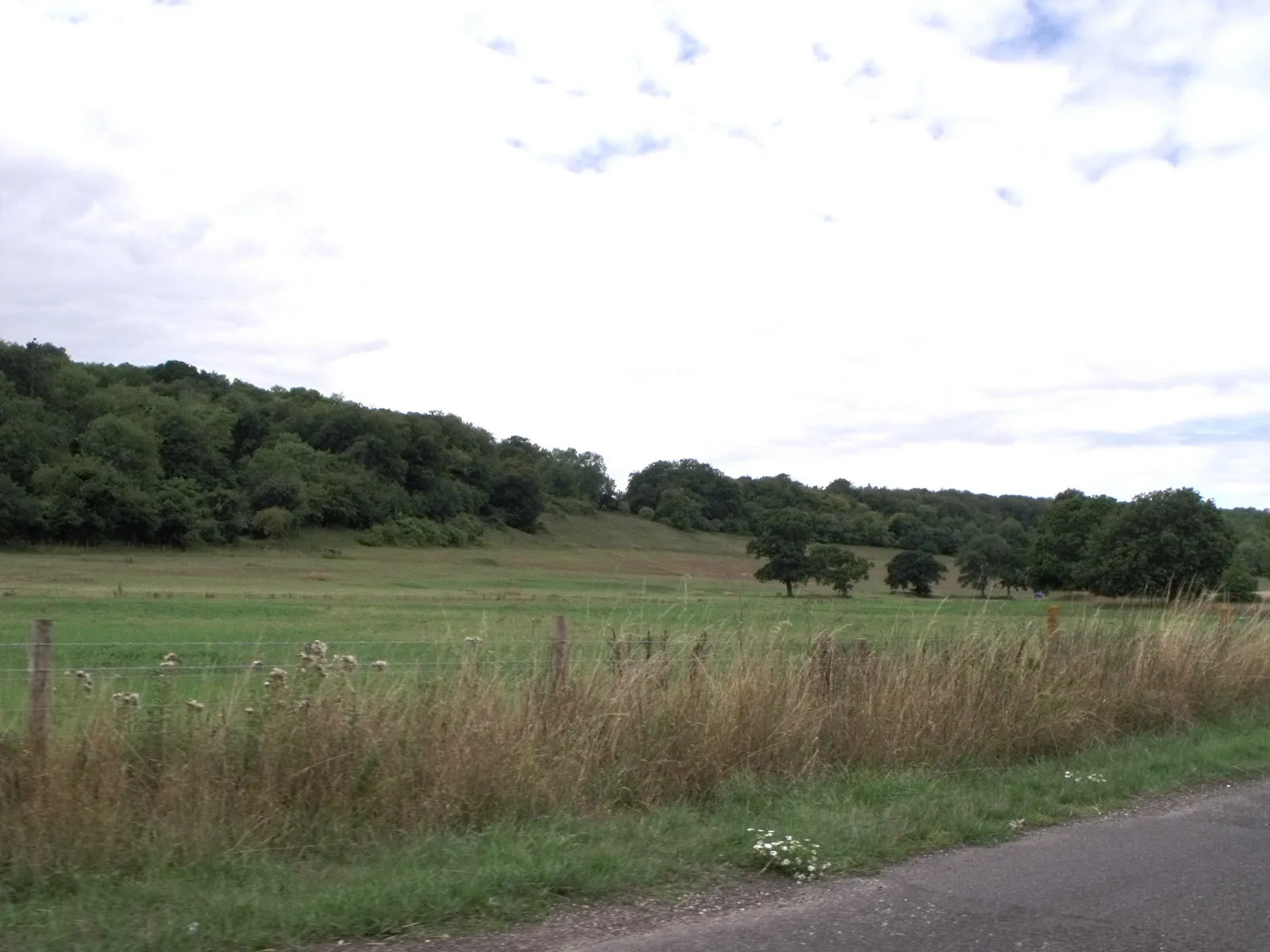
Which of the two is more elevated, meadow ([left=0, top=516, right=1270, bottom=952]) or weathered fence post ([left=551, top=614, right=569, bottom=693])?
weathered fence post ([left=551, top=614, right=569, bottom=693])

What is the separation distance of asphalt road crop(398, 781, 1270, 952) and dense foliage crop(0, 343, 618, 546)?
8208cm

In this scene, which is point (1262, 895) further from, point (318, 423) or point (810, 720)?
point (318, 423)

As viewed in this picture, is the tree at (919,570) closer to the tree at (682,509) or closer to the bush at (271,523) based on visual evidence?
the tree at (682,509)

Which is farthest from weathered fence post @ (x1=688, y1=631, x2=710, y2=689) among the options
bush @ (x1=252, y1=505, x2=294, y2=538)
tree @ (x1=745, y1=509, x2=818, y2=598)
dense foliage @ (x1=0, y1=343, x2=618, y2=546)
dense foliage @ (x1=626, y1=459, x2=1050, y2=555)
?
bush @ (x1=252, y1=505, x2=294, y2=538)

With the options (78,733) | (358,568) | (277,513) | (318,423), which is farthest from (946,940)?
(318,423)

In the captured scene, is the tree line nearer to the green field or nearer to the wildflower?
the green field

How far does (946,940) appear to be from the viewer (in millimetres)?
5594

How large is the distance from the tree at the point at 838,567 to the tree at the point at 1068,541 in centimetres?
817

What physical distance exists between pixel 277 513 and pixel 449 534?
15206 millimetres

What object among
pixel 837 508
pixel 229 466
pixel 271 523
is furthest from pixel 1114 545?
pixel 229 466

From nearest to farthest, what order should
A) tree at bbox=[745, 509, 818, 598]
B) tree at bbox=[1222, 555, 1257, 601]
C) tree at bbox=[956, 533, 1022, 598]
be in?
tree at bbox=[1222, 555, 1257, 601], tree at bbox=[956, 533, 1022, 598], tree at bbox=[745, 509, 818, 598]

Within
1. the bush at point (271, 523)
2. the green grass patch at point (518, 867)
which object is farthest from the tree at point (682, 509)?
the green grass patch at point (518, 867)

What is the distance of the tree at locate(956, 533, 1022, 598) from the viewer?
28859 millimetres

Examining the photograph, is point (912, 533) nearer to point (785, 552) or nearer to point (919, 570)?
point (919, 570)
